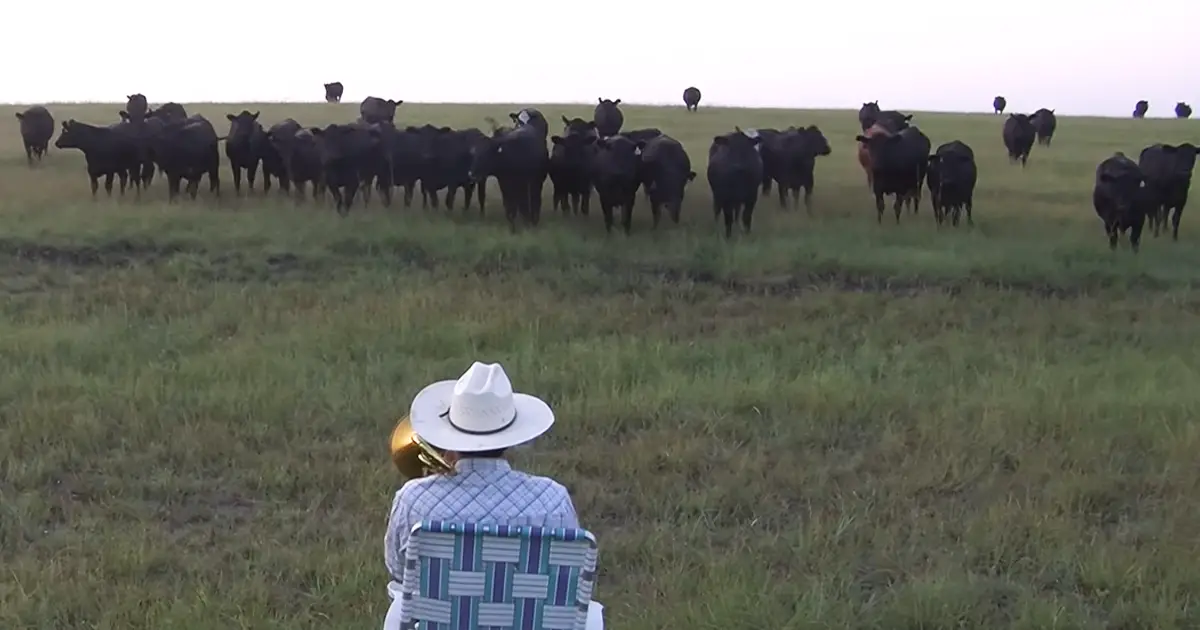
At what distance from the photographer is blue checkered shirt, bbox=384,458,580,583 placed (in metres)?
3.62

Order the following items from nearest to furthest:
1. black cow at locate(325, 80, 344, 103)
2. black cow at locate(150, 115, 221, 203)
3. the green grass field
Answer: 1. the green grass field
2. black cow at locate(150, 115, 221, 203)
3. black cow at locate(325, 80, 344, 103)

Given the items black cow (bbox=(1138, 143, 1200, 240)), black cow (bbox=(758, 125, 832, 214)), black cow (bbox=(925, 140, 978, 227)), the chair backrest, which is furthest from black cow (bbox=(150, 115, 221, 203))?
the chair backrest

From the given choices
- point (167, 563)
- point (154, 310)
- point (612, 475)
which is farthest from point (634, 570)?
point (154, 310)

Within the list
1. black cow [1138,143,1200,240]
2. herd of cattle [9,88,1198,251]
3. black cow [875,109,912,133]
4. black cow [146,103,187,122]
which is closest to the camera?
black cow [1138,143,1200,240]

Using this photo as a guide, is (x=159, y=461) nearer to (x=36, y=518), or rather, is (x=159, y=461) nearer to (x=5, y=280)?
(x=36, y=518)

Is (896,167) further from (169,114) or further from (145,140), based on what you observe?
(169,114)

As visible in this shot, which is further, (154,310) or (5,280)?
(5,280)

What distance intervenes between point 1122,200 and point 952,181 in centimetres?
242

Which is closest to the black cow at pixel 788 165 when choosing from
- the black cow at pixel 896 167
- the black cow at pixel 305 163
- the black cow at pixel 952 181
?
the black cow at pixel 896 167

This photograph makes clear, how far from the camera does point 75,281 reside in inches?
517

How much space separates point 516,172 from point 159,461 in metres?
10.4

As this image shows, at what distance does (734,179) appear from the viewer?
1688 cm

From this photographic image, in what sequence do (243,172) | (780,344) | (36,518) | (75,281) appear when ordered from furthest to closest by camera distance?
(243,172) < (75,281) < (780,344) < (36,518)

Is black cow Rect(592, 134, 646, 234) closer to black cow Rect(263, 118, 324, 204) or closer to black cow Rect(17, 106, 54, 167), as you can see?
black cow Rect(263, 118, 324, 204)
